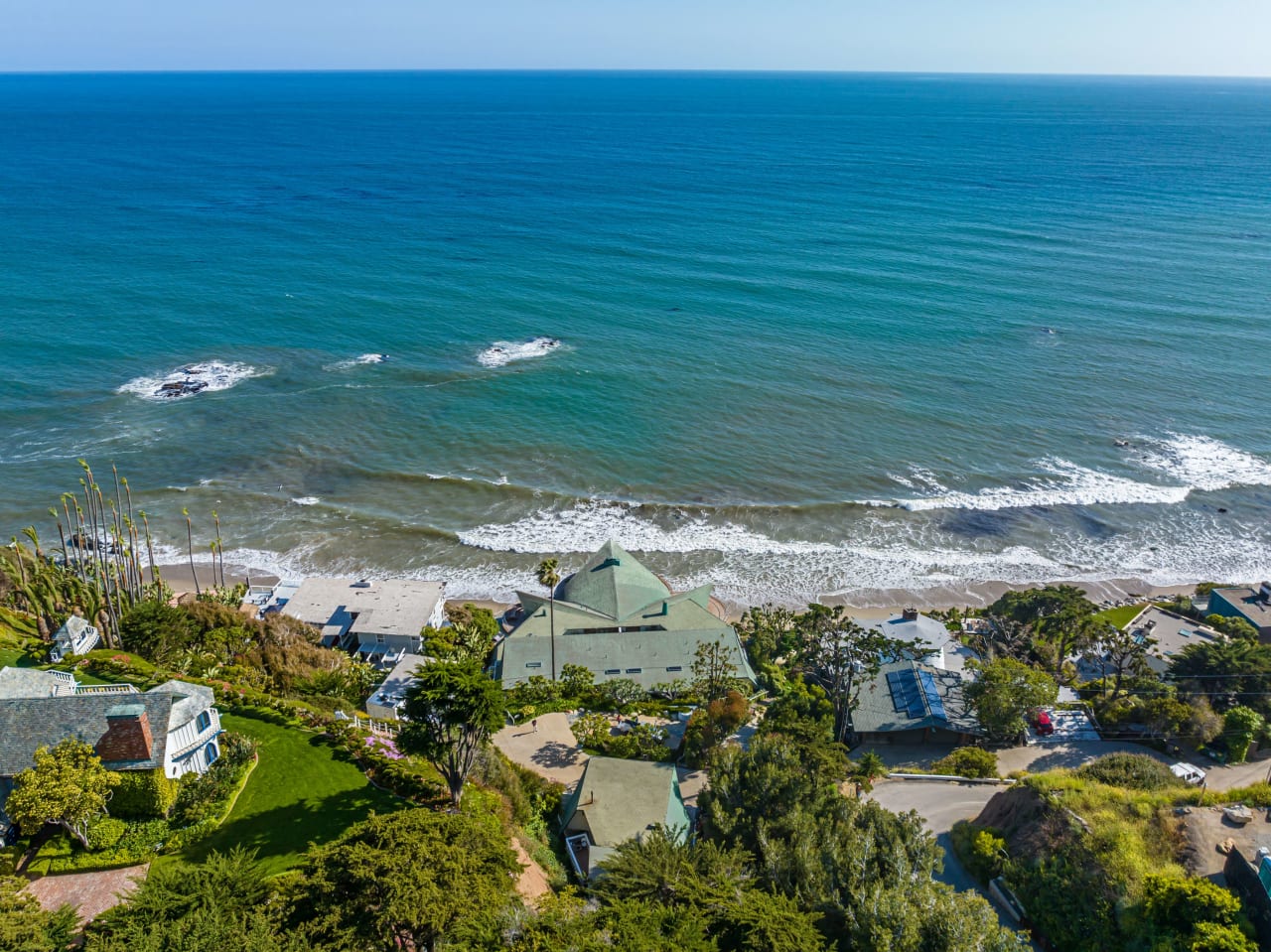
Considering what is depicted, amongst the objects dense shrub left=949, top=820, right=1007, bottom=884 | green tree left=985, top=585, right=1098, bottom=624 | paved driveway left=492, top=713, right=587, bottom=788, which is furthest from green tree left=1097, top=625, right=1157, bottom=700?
paved driveway left=492, top=713, right=587, bottom=788

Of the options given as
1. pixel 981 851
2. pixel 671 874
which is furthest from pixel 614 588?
pixel 671 874

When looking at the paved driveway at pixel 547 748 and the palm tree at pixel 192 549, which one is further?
the palm tree at pixel 192 549

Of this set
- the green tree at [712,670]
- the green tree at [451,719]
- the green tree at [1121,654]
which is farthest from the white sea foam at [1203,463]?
the green tree at [451,719]

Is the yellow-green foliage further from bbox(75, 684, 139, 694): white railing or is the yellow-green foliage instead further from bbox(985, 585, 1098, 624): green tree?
bbox(75, 684, 139, 694): white railing

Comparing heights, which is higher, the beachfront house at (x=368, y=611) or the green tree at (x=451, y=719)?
the green tree at (x=451, y=719)

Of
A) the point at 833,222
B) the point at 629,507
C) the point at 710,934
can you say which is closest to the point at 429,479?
the point at 629,507

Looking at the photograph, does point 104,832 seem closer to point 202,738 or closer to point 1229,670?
point 202,738

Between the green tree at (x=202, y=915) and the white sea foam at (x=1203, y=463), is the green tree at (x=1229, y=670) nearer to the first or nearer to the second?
the white sea foam at (x=1203, y=463)
